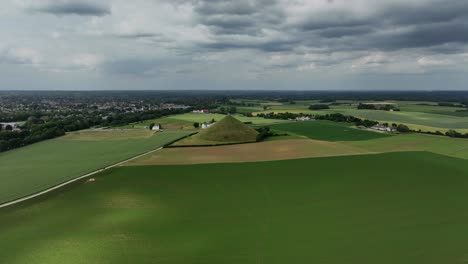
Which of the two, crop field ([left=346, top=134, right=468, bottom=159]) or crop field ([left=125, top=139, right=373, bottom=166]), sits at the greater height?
crop field ([left=346, top=134, right=468, bottom=159])

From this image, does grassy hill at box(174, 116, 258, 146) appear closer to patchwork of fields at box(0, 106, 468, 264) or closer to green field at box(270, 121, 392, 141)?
patchwork of fields at box(0, 106, 468, 264)

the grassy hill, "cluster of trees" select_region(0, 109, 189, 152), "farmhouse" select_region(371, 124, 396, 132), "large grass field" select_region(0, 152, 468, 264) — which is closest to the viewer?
"large grass field" select_region(0, 152, 468, 264)

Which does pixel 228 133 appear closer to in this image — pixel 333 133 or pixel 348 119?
pixel 333 133

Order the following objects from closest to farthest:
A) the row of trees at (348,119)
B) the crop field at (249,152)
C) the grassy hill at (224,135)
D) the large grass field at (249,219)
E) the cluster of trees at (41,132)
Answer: the large grass field at (249,219), the crop field at (249,152), the cluster of trees at (41,132), the grassy hill at (224,135), the row of trees at (348,119)

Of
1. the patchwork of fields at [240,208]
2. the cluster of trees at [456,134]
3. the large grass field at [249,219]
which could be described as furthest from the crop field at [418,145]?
the large grass field at [249,219]

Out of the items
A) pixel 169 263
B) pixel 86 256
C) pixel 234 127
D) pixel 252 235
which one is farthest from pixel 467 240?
pixel 234 127

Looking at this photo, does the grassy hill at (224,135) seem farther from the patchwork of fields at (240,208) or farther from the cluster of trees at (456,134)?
the cluster of trees at (456,134)

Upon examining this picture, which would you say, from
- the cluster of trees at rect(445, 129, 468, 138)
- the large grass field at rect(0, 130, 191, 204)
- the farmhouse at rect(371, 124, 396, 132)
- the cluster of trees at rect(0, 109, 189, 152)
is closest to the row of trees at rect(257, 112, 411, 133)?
the farmhouse at rect(371, 124, 396, 132)
